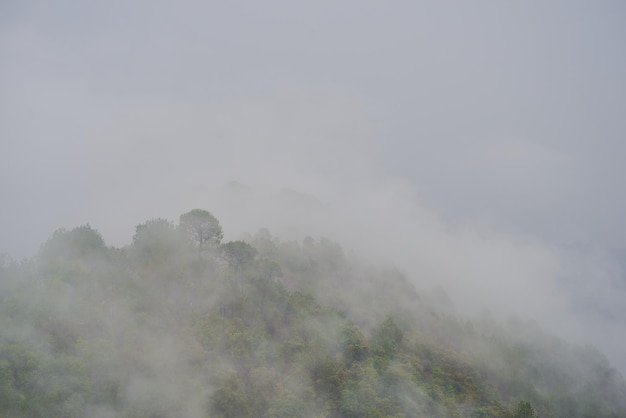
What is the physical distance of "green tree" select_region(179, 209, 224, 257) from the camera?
61.6 meters

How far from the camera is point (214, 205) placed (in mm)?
139875

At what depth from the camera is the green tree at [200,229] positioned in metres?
61.6

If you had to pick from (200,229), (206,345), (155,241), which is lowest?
(206,345)

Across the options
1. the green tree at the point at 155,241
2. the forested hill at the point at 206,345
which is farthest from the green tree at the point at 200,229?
the green tree at the point at 155,241

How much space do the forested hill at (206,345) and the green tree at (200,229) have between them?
0.15 metres

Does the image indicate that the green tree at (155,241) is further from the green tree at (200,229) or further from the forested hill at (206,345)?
the green tree at (200,229)

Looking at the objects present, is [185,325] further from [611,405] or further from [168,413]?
[611,405]

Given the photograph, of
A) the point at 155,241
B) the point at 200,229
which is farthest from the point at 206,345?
the point at 200,229

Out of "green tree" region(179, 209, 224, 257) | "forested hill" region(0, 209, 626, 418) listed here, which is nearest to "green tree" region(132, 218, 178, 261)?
"forested hill" region(0, 209, 626, 418)

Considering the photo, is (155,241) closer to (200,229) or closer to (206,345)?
(200,229)

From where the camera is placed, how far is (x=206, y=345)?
44.4 metres

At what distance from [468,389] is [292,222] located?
82.8 m

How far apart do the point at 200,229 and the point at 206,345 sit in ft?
70.4

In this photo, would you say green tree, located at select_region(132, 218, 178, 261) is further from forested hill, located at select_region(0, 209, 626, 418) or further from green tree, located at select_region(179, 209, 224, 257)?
green tree, located at select_region(179, 209, 224, 257)
